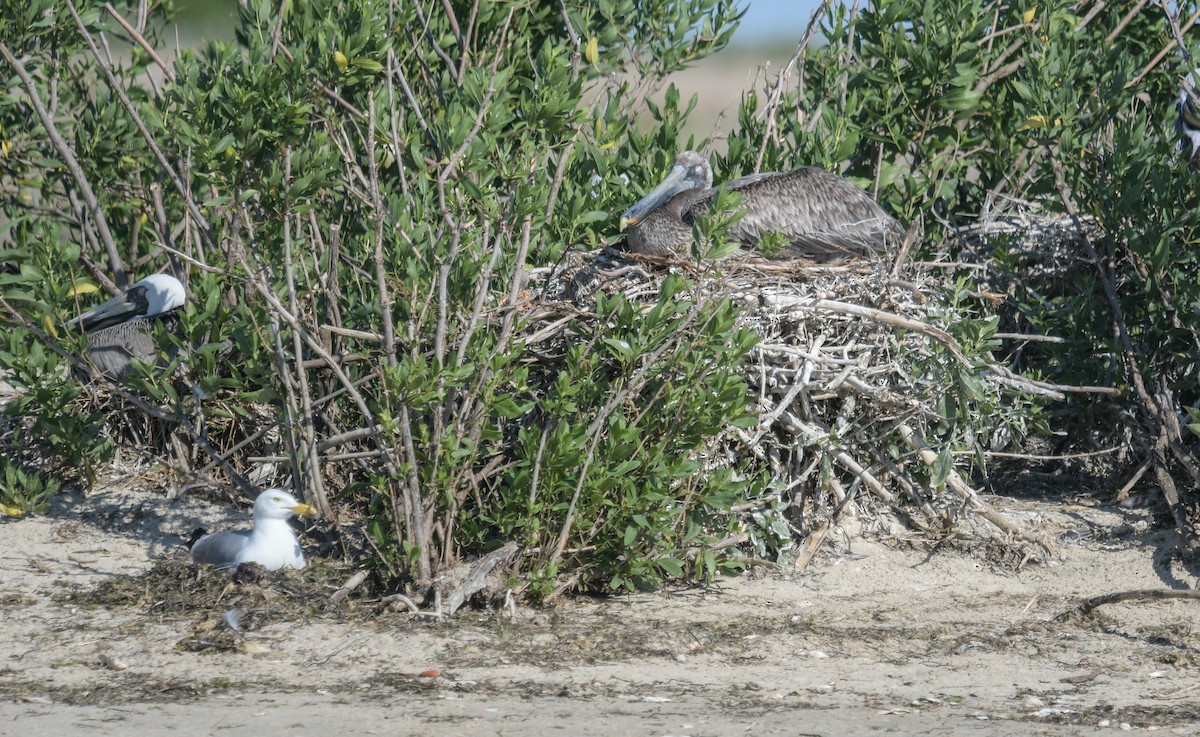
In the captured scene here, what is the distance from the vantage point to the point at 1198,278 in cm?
642

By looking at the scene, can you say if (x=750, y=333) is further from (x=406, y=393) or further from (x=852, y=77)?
(x=852, y=77)

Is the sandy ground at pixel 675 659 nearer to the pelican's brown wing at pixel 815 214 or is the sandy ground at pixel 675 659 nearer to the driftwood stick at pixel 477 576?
the driftwood stick at pixel 477 576

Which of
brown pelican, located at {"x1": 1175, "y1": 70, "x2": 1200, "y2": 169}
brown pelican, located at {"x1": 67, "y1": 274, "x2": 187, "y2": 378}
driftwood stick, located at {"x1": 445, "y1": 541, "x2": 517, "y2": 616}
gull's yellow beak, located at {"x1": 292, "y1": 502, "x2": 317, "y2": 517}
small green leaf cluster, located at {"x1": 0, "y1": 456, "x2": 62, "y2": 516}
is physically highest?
brown pelican, located at {"x1": 1175, "y1": 70, "x2": 1200, "y2": 169}

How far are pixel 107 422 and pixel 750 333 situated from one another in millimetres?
3500

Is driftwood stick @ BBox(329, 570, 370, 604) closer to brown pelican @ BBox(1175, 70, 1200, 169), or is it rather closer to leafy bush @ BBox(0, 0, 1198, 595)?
leafy bush @ BBox(0, 0, 1198, 595)

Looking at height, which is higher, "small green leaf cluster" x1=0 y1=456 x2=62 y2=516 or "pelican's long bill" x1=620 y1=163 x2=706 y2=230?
"pelican's long bill" x1=620 y1=163 x2=706 y2=230

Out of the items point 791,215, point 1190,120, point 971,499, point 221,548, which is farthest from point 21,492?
point 1190,120

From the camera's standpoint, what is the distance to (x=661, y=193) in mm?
7496

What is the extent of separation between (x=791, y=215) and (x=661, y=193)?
2.47 ft

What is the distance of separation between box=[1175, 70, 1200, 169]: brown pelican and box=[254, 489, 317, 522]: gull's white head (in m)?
4.64

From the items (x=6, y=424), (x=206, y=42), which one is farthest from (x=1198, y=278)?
(x=6, y=424)

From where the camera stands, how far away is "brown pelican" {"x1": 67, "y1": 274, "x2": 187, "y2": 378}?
685cm

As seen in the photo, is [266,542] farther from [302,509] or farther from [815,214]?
[815,214]

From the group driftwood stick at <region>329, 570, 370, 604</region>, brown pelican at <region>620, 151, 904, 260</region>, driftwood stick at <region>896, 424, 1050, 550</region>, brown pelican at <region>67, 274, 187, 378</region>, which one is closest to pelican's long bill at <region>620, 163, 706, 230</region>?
brown pelican at <region>620, 151, 904, 260</region>
